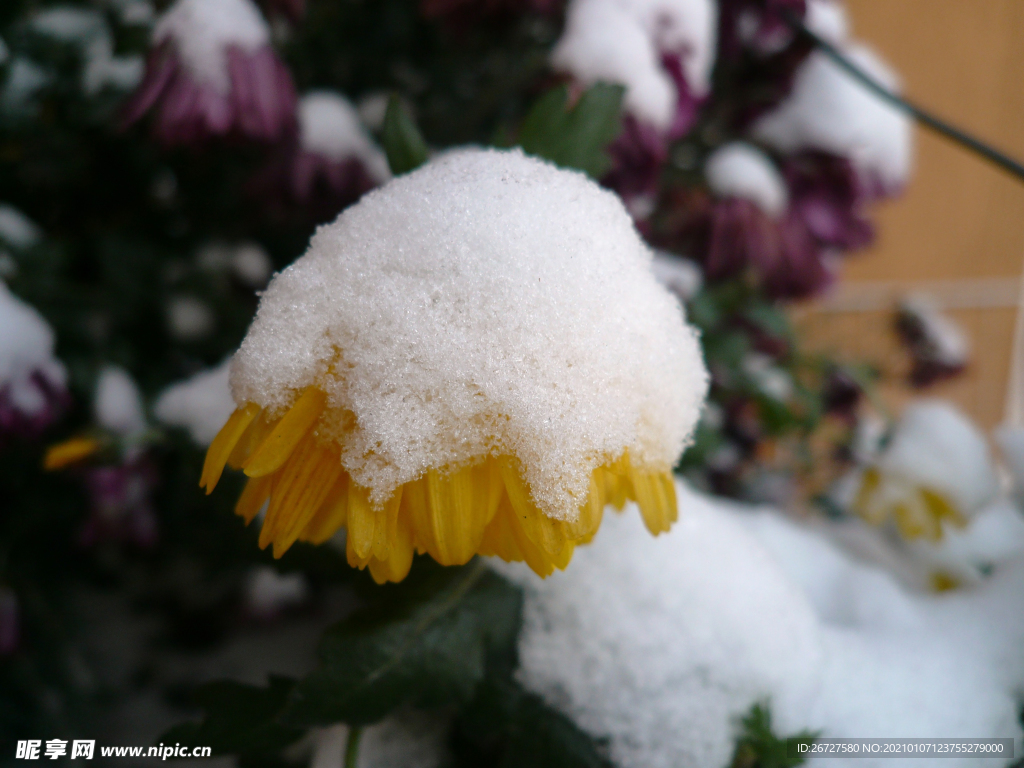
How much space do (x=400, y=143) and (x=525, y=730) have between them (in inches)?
14.9

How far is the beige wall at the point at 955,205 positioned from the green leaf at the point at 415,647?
0.86 m

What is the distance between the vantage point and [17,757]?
0.51 metres

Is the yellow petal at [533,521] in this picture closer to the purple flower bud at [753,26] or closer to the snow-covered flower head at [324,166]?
the snow-covered flower head at [324,166]

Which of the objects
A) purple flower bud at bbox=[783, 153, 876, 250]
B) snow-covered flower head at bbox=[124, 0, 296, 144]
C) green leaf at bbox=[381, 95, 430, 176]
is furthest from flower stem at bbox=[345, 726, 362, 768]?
purple flower bud at bbox=[783, 153, 876, 250]

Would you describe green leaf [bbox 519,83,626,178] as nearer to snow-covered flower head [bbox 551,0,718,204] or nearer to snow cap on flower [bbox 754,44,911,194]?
snow-covered flower head [bbox 551,0,718,204]

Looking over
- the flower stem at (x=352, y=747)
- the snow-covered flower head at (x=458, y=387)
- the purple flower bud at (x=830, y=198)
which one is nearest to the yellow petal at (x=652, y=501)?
the snow-covered flower head at (x=458, y=387)

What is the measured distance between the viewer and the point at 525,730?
1.21 ft

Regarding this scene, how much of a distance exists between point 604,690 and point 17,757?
523mm

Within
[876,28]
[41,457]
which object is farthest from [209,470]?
[876,28]

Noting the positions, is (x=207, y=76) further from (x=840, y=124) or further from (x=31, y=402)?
(x=840, y=124)

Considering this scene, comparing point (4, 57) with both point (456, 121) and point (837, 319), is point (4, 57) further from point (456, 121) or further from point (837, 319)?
point (837, 319)

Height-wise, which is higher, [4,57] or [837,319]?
[837,319]

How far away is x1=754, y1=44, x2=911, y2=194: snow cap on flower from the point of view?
0.71 metres

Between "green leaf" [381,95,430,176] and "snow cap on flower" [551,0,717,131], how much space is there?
0.66ft
